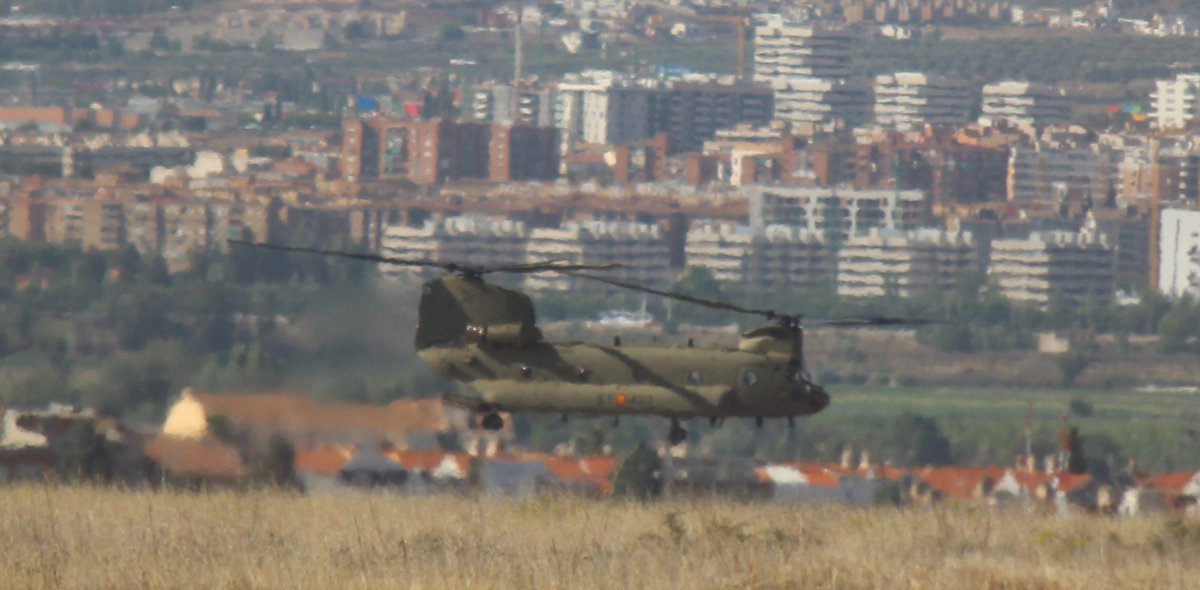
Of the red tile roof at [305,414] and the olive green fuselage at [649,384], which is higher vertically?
the olive green fuselage at [649,384]

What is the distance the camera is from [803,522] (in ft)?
72.0

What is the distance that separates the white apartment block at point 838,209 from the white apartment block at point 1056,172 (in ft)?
51.1

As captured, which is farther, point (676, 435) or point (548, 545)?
point (676, 435)

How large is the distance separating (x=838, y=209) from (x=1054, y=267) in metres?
26.3

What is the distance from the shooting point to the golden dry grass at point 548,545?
55.9 ft

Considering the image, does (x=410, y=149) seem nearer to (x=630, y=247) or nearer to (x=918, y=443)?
(x=630, y=247)

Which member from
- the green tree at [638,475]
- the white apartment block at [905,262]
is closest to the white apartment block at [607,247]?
the white apartment block at [905,262]

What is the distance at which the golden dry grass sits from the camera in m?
17.0

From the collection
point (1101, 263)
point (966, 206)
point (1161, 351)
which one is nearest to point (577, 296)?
point (1161, 351)

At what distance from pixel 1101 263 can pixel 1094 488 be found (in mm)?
107934

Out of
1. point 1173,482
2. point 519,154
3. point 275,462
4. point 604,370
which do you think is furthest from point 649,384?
point 519,154

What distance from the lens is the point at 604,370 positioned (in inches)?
794

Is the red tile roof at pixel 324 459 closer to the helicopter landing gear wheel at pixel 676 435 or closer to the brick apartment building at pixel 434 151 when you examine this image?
the helicopter landing gear wheel at pixel 676 435

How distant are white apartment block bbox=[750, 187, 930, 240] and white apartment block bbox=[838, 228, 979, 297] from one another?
17455 millimetres
